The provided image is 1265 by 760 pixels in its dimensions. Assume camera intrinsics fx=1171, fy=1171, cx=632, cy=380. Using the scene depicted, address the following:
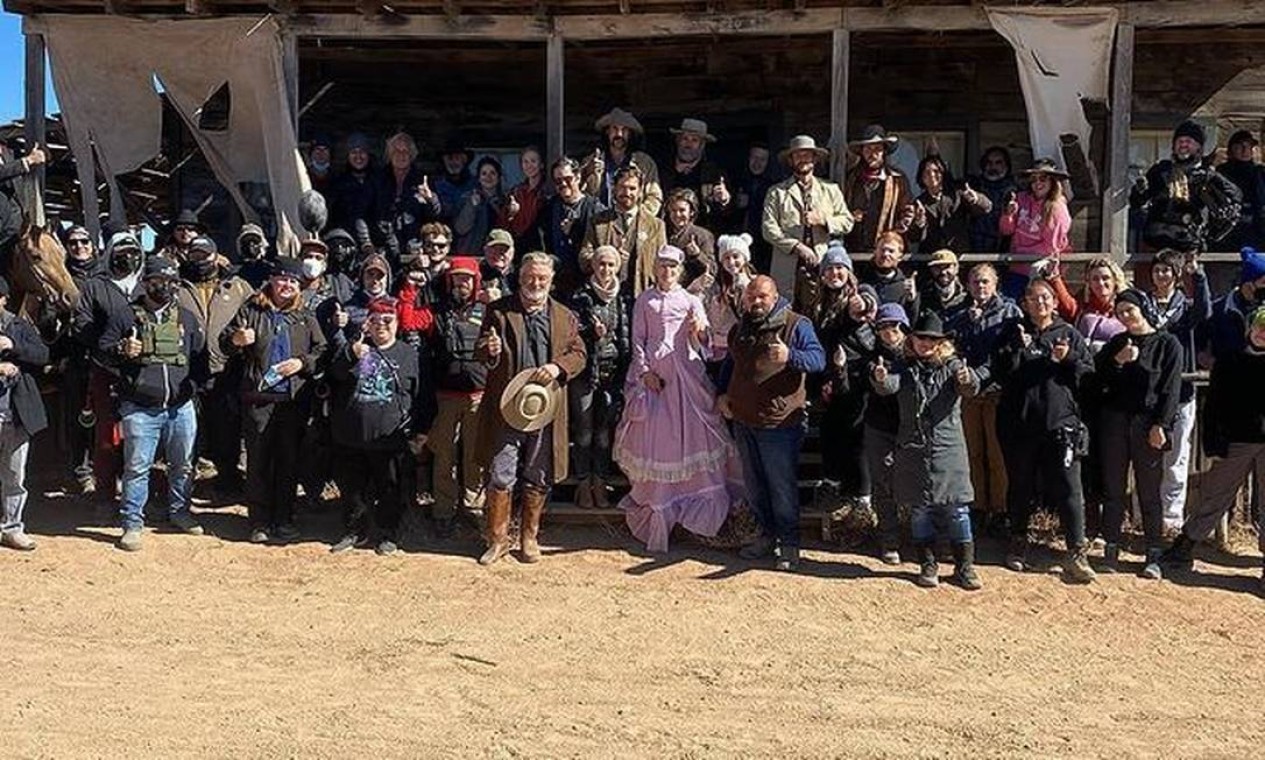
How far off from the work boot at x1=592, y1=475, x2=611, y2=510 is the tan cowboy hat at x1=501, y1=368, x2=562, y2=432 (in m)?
0.80

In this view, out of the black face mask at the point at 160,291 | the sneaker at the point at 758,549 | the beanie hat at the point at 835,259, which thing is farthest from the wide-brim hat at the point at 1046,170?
the black face mask at the point at 160,291

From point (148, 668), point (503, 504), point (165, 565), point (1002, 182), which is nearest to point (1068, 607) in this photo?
point (503, 504)

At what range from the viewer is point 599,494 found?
732 cm

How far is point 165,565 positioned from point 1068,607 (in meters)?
5.00

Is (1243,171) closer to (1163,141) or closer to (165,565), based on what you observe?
(1163,141)

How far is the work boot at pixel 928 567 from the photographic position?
6414mm

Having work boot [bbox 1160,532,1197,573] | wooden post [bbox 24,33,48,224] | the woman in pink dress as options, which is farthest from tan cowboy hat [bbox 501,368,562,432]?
wooden post [bbox 24,33,48,224]

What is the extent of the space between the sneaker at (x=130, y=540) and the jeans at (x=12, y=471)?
2.00 ft

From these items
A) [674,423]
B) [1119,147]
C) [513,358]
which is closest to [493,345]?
[513,358]

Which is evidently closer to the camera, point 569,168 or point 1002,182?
point 569,168

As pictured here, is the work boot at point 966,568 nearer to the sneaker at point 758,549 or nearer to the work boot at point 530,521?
the sneaker at point 758,549

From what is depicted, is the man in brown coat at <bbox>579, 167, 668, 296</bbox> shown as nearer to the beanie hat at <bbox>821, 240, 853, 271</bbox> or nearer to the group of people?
the group of people

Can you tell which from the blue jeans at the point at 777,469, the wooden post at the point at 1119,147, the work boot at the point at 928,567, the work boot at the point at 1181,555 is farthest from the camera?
the wooden post at the point at 1119,147

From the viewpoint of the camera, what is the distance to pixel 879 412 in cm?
665
